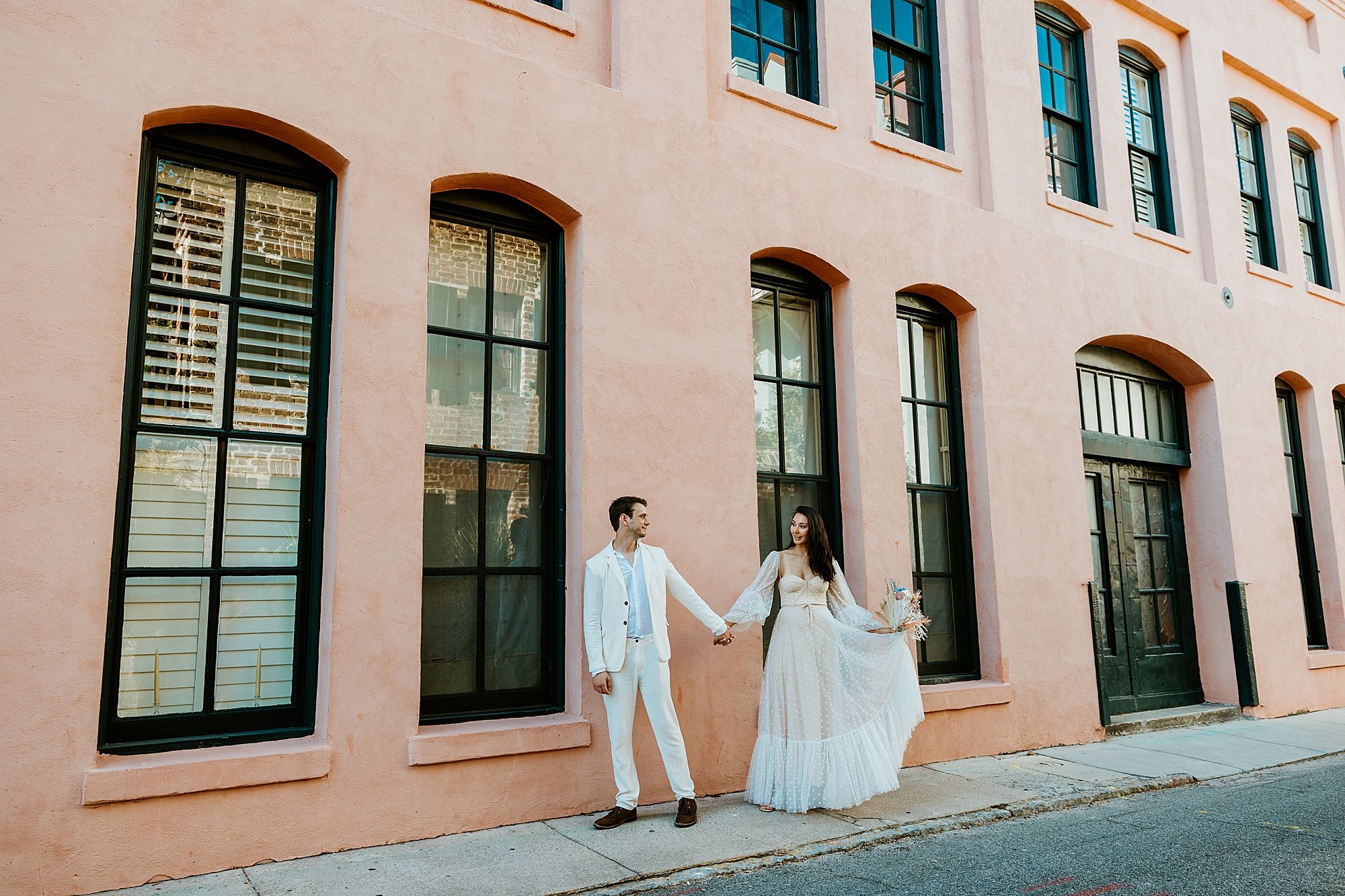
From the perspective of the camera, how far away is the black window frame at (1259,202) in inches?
483

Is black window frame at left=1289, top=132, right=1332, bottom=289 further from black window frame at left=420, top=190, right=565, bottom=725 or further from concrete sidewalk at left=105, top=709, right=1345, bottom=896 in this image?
black window frame at left=420, top=190, right=565, bottom=725

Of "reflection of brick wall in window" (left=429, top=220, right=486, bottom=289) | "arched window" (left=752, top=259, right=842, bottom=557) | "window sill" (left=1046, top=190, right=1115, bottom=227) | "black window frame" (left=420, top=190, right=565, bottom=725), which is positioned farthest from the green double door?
"reflection of brick wall in window" (left=429, top=220, right=486, bottom=289)

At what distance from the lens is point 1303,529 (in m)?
11.9

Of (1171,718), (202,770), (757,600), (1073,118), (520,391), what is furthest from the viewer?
(1073,118)

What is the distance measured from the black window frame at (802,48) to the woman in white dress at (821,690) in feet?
13.1

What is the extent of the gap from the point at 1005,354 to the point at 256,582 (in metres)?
6.52

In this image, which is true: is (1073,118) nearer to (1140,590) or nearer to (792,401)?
(1140,590)

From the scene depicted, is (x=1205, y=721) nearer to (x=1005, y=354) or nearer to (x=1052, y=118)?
(x=1005, y=354)

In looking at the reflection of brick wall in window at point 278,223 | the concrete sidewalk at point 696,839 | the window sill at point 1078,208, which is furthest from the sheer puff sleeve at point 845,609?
the window sill at point 1078,208

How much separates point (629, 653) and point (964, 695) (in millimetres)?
3384

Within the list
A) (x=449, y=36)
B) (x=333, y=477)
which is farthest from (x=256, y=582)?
(x=449, y=36)

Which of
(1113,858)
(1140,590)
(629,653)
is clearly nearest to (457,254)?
(629,653)

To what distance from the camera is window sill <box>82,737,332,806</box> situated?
4562 millimetres

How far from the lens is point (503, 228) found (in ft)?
21.5
